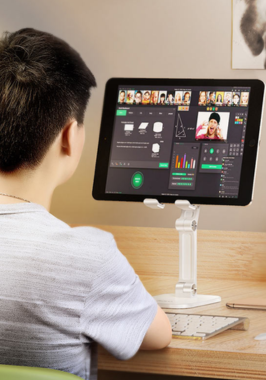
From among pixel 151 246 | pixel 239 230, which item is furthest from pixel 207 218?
pixel 151 246

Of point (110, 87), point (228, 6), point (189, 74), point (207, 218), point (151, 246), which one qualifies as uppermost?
point (228, 6)

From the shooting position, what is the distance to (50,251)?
0.75 m

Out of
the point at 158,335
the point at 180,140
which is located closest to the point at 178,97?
the point at 180,140

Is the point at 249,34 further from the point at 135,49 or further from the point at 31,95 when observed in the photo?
the point at 31,95

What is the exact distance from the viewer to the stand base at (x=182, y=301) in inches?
49.0

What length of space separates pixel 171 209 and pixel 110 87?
1.98 feet

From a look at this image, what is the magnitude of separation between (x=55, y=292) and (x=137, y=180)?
2.25ft

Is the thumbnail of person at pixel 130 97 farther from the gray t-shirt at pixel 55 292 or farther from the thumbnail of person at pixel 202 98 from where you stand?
the gray t-shirt at pixel 55 292

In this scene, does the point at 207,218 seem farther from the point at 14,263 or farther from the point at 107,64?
the point at 14,263

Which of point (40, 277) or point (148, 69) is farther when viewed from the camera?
point (148, 69)

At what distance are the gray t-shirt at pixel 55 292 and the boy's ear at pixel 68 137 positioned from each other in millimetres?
173

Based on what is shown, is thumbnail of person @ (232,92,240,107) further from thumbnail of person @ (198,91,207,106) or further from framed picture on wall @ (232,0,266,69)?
framed picture on wall @ (232,0,266,69)

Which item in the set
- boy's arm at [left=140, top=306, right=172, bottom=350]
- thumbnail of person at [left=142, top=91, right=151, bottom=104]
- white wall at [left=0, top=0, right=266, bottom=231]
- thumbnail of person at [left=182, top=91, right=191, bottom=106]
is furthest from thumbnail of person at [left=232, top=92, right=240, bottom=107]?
boy's arm at [left=140, top=306, right=172, bottom=350]

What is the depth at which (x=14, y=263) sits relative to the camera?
749 mm
